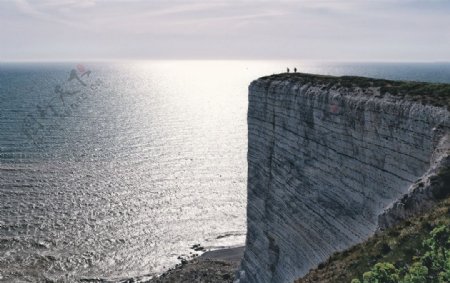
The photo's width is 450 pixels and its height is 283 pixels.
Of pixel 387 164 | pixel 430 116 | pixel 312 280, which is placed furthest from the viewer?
pixel 387 164

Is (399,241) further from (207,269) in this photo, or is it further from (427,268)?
(207,269)

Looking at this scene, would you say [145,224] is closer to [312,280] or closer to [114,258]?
[114,258]

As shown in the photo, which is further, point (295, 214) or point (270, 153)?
point (270, 153)

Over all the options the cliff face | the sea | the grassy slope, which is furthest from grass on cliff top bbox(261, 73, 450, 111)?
the sea

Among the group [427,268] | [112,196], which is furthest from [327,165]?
[112,196]

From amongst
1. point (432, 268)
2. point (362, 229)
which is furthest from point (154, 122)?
point (432, 268)

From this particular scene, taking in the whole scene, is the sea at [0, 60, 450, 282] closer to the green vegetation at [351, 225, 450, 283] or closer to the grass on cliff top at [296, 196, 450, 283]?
the grass on cliff top at [296, 196, 450, 283]
